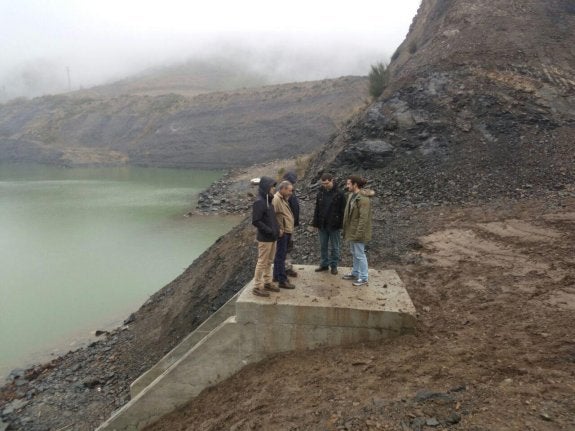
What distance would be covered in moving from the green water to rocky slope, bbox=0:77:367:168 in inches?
558

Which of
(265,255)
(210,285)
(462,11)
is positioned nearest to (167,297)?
(210,285)

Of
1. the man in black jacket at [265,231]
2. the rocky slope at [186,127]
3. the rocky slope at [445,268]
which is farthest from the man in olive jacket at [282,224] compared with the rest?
the rocky slope at [186,127]

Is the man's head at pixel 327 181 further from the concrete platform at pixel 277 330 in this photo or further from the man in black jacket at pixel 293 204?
the concrete platform at pixel 277 330

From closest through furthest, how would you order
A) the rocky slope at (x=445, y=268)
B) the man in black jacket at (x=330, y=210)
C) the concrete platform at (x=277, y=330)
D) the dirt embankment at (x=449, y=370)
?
the dirt embankment at (x=449, y=370), the rocky slope at (x=445, y=268), the concrete platform at (x=277, y=330), the man in black jacket at (x=330, y=210)

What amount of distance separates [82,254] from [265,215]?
14437 millimetres

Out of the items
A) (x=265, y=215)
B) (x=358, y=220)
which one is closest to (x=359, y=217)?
(x=358, y=220)

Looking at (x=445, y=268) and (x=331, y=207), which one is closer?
(x=331, y=207)

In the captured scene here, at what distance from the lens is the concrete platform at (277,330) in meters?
5.18

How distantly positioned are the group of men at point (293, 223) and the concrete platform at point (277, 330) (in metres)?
0.24

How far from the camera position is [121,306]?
12.7m

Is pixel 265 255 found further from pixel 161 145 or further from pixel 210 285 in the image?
pixel 161 145

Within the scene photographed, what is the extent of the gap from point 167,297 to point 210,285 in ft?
6.10

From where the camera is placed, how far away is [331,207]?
6.04 m

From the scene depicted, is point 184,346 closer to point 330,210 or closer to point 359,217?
point 330,210
